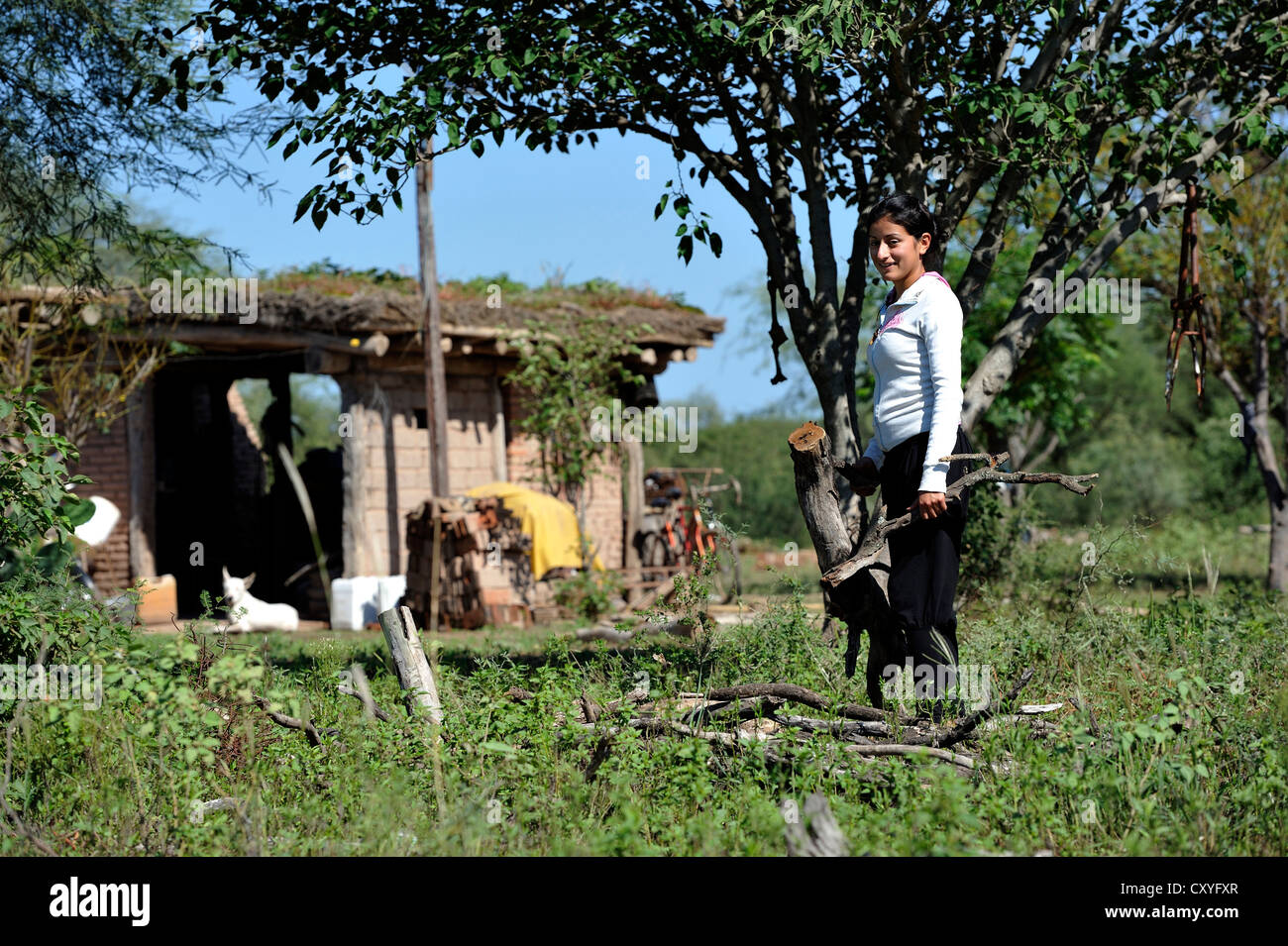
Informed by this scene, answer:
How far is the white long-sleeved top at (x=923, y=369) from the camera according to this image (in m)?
4.11

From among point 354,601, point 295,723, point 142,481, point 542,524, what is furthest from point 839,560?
point 142,481

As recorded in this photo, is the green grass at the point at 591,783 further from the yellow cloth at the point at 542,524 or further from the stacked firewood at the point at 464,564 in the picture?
the yellow cloth at the point at 542,524

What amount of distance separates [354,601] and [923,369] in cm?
916

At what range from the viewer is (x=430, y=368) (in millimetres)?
12391

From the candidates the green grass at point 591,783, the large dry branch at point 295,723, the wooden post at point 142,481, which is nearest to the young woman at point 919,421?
the green grass at point 591,783

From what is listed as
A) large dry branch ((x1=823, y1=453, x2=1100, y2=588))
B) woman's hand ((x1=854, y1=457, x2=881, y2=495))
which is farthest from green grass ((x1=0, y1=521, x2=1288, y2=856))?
woman's hand ((x1=854, y1=457, x2=881, y2=495))

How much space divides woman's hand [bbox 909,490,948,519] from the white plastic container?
9105 mm

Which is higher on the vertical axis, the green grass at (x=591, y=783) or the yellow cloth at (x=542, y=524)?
the yellow cloth at (x=542, y=524)

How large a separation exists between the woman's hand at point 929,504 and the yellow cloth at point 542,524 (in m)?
8.74

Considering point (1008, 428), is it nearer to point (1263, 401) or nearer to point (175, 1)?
point (1263, 401)

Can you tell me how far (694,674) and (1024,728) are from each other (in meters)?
1.77

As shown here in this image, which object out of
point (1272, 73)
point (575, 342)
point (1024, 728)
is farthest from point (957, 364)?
point (575, 342)
